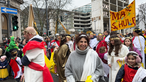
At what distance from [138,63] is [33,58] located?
228cm

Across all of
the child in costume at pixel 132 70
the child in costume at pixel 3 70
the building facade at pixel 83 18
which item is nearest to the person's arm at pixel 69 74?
the child in costume at pixel 132 70

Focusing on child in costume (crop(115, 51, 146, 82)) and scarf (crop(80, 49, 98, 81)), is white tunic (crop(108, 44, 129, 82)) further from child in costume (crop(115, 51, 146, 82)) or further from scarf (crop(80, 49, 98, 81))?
scarf (crop(80, 49, 98, 81))

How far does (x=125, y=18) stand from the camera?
9281 millimetres

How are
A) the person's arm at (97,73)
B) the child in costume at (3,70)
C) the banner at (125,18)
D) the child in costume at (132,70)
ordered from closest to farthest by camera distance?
the person's arm at (97,73) < the child in costume at (132,70) < the child in costume at (3,70) < the banner at (125,18)

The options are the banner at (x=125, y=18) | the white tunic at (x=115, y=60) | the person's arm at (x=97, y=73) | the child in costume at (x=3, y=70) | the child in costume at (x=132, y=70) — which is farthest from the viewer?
the banner at (x=125, y=18)

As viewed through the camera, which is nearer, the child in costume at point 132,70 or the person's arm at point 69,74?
the person's arm at point 69,74

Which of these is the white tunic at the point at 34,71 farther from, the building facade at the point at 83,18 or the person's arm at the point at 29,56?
the building facade at the point at 83,18

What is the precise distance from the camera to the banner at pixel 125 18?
29.1 ft

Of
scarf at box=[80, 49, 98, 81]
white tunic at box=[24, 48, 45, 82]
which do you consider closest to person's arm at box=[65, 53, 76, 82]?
scarf at box=[80, 49, 98, 81]

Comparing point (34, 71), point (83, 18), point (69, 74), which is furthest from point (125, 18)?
point (83, 18)

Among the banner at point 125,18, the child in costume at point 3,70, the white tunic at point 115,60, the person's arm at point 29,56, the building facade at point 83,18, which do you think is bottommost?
the child in costume at point 3,70

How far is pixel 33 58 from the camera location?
Answer: 295 centimetres

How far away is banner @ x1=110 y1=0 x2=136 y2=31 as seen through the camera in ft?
29.1

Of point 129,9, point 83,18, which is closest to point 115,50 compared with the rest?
point 129,9
